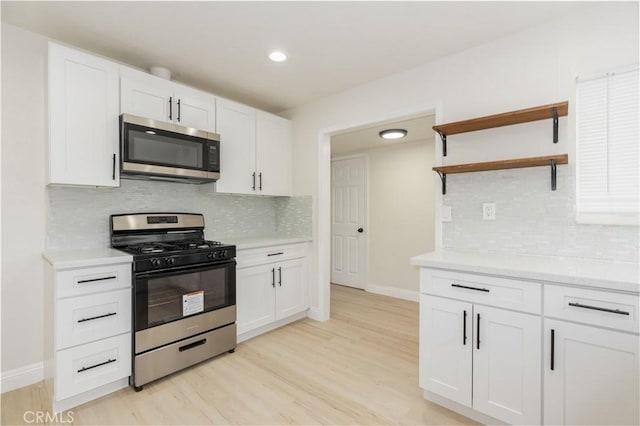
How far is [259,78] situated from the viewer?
2.80 m

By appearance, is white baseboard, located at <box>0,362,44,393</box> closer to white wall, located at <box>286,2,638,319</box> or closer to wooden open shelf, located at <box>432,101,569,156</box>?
white wall, located at <box>286,2,638,319</box>

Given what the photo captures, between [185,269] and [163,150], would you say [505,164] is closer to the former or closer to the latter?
[185,269]

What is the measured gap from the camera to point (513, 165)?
1.91m

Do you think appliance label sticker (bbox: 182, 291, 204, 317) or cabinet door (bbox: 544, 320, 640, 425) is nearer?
cabinet door (bbox: 544, 320, 640, 425)

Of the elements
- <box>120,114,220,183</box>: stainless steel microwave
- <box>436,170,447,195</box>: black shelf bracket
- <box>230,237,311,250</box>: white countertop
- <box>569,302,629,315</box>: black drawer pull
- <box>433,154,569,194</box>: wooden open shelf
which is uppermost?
<box>120,114,220,183</box>: stainless steel microwave

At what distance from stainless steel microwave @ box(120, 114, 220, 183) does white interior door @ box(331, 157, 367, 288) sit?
8.61ft

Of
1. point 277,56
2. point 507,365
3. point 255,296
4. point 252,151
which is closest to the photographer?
point 507,365

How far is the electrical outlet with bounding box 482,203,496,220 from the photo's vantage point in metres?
2.12

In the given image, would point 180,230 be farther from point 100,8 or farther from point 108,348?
point 100,8

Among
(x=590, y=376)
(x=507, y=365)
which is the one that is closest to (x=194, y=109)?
(x=507, y=365)

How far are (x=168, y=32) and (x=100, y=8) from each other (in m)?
0.38

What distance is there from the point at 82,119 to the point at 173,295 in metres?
1.32

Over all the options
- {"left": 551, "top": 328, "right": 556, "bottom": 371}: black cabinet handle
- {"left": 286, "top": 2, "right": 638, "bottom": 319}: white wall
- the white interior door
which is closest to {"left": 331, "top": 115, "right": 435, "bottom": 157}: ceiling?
the white interior door

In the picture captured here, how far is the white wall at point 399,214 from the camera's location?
4.13 metres
